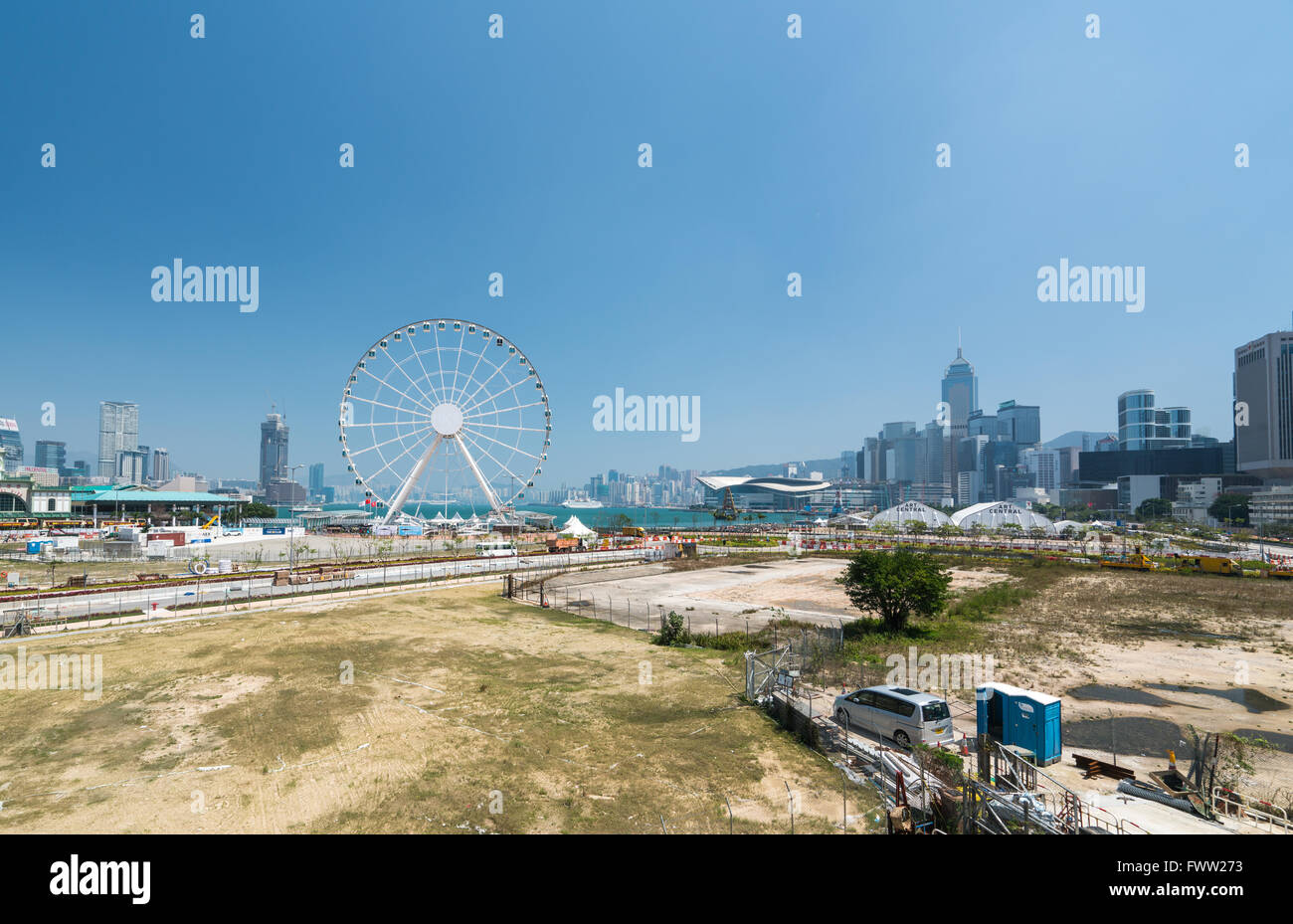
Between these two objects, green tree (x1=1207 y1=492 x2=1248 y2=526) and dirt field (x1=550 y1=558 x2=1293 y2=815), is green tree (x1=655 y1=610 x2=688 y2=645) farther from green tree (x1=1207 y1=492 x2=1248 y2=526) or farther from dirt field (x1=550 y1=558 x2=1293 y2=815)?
green tree (x1=1207 y1=492 x2=1248 y2=526)

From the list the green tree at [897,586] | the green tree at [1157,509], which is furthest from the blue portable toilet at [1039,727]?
the green tree at [1157,509]

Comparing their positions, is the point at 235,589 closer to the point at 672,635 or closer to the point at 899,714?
the point at 672,635

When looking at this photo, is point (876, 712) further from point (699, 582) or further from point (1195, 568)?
point (1195, 568)

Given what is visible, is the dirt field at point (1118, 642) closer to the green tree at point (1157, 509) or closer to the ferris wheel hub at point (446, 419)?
the ferris wheel hub at point (446, 419)

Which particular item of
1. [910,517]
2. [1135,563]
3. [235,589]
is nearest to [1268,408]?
[910,517]

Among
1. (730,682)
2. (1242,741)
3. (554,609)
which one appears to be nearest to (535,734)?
(730,682)
